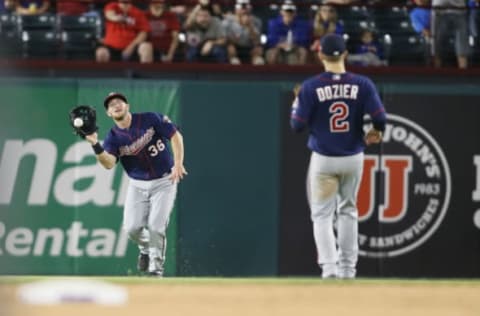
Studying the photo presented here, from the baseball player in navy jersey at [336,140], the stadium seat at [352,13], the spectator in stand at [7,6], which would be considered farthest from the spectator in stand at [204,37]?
the baseball player in navy jersey at [336,140]

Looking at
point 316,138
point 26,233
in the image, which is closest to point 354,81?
point 316,138

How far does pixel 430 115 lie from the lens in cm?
1738

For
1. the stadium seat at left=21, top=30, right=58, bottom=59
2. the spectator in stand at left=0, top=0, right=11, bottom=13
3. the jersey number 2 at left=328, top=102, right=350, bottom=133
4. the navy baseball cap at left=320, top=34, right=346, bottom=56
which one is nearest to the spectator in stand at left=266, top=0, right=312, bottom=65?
the stadium seat at left=21, top=30, right=58, bottom=59

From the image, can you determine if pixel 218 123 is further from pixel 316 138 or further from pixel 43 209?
pixel 316 138

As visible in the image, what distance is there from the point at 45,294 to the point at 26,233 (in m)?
6.94

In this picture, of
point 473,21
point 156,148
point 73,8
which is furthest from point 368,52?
point 156,148

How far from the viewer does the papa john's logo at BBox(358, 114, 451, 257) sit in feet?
56.5

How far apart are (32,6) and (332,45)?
17.4 feet

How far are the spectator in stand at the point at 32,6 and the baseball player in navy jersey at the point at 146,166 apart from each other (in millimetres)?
2901

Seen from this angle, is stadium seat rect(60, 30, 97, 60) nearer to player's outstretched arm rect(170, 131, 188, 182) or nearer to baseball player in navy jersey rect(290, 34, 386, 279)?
player's outstretched arm rect(170, 131, 188, 182)

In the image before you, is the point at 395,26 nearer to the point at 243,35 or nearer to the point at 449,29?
the point at 449,29

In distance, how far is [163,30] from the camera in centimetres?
1734

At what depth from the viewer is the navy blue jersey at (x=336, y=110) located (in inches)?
542

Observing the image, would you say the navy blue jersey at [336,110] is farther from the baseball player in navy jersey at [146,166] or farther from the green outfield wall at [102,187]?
the green outfield wall at [102,187]
